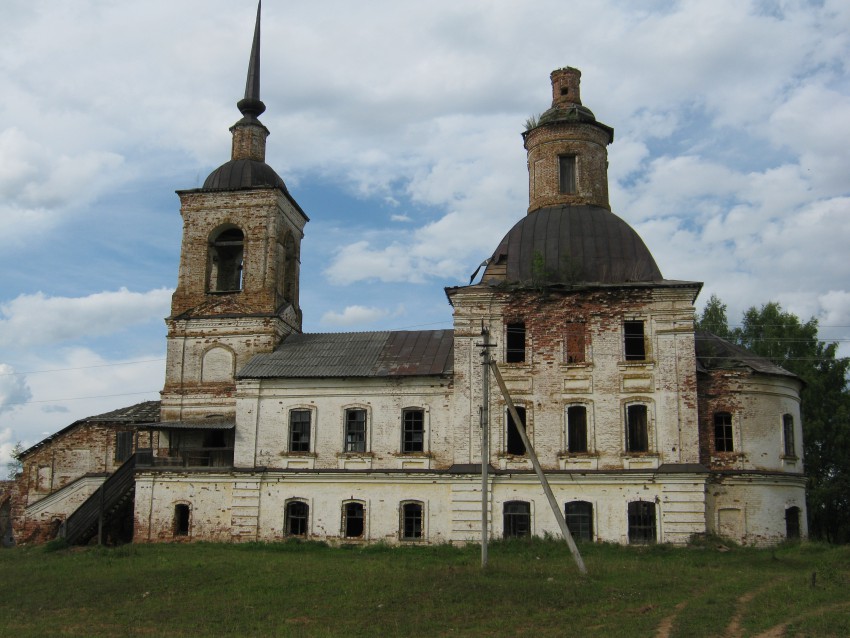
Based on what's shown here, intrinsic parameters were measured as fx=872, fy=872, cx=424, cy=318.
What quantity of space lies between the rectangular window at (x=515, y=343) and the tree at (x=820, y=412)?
11564 millimetres

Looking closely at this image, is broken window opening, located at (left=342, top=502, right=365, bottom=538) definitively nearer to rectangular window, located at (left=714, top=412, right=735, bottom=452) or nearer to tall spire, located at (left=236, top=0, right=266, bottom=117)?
rectangular window, located at (left=714, top=412, right=735, bottom=452)

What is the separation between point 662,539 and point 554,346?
574 cm

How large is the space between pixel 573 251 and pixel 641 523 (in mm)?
7743

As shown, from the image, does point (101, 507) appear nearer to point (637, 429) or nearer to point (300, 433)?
point (300, 433)

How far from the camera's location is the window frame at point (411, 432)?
24878 mm

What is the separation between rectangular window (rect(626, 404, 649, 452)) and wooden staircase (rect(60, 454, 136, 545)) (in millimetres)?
14600

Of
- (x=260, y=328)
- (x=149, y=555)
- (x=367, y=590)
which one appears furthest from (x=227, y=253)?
(x=367, y=590)

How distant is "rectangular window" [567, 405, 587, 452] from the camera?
23531mm

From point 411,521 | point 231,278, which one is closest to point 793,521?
point 411,521

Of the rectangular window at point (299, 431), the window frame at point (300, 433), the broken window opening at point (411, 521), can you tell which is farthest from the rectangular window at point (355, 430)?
the broken window opening at point (411, 521)

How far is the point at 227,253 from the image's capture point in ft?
100

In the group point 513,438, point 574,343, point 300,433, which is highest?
point 574,343

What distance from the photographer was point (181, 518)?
84.9 ft

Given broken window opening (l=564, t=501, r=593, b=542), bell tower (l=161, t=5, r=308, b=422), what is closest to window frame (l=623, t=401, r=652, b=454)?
broken window opening (l=564, t=501, r=593, b=542)
